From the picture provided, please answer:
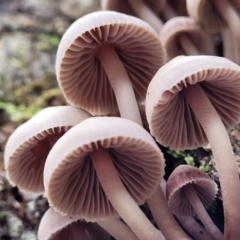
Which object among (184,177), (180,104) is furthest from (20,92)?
(184,177)

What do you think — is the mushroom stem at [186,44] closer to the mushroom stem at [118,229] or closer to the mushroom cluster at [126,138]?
the mushroom cluster at [126,138]

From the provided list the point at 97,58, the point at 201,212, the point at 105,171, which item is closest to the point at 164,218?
the point at 201,212

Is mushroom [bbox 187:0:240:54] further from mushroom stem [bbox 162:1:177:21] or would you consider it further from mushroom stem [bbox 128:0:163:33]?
mushroom stem [bbox 162:1:177:21]

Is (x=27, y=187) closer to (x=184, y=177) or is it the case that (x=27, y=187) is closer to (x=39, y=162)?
(x=39, y=162)

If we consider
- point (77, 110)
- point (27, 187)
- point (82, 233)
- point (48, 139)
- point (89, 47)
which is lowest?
point (82, 233)

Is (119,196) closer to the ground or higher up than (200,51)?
closer to the ground

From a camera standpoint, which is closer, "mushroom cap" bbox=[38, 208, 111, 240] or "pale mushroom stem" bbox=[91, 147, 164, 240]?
"pale mushroom stem" bbox=[91, 147, 164, 240]

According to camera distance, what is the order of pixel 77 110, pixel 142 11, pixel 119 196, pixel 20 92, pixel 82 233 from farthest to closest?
pixel 20 92
pixel 142 11
pixel 82 233
pixel 77 110
pixel 119 196

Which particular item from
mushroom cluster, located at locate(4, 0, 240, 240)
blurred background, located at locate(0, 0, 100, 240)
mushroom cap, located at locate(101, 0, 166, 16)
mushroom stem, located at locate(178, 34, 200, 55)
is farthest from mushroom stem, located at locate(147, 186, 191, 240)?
mushroom cap, located at locate(101, 0, 166, 16)
